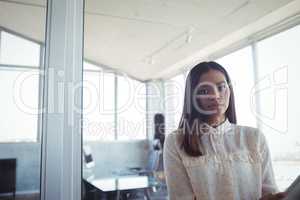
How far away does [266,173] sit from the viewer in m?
0.95

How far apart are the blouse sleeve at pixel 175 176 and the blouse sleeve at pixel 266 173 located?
28 centimetres

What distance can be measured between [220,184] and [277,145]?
0.55m

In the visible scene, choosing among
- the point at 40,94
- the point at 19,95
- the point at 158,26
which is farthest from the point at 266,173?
the point at 158,26

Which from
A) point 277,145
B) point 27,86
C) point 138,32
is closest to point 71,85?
point 27,86

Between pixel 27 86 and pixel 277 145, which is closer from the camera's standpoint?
pixel 27 86

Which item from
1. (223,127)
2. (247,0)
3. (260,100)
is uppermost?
(247,0)

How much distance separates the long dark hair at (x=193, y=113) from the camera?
3.07 feet

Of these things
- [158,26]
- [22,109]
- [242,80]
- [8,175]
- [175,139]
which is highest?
[158,26]

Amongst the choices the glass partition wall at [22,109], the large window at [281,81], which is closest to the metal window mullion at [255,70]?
the large window at [281,81]

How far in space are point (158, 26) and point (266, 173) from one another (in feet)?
5.35

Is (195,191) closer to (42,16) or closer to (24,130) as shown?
(24,130)

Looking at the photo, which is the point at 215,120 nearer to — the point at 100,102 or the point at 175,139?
the point at 175,139

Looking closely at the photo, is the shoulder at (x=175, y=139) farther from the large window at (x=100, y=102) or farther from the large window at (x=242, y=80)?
the large window at (x=100, y=102)

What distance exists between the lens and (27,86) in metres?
0.99
